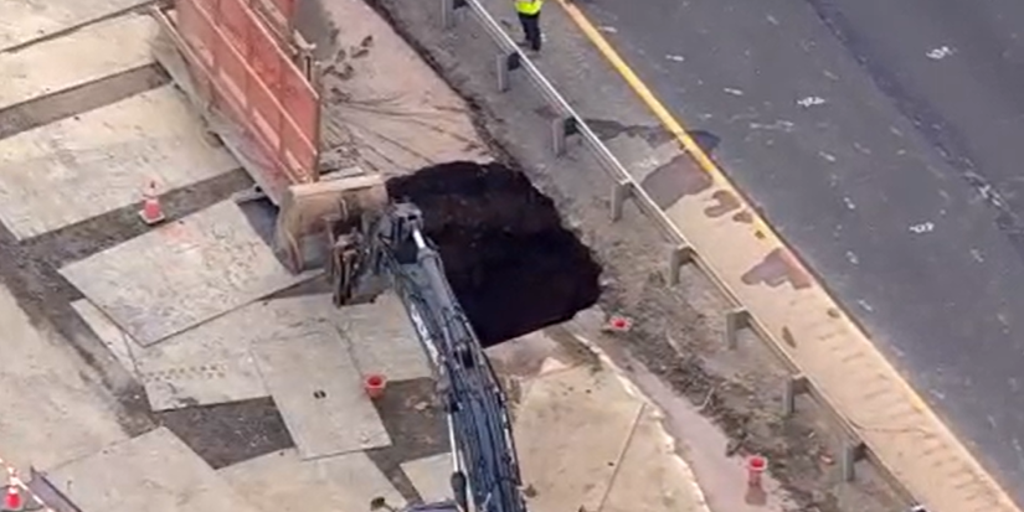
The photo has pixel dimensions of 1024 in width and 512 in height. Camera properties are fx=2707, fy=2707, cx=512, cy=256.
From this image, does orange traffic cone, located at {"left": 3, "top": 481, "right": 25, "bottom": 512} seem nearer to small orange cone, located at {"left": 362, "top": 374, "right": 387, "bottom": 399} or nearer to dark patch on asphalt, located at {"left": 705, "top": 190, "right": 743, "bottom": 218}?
small orange cone, located at {"left": 362, "top": 374, "right": 387, "bottom": 399}

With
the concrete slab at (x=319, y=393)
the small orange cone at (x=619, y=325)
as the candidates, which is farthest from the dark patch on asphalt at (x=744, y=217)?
the concrete slab at (x=319, y=393)

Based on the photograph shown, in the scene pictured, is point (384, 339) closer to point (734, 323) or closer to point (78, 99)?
point (734, 323)

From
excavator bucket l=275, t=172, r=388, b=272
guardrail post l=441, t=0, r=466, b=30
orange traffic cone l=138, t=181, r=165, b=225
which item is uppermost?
guardrail post l=441, t=0, r=466, b=30

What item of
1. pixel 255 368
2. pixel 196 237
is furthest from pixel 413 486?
pixel 196 237

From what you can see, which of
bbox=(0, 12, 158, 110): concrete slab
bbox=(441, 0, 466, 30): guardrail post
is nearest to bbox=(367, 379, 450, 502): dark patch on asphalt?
bbox=(441, 0, 466, 30): guardrail post

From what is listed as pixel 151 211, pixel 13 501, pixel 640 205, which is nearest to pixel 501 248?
pixel 640 205

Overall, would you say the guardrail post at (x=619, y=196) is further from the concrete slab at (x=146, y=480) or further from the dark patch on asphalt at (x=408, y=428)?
the concrete slab at (x=146, y=480)
